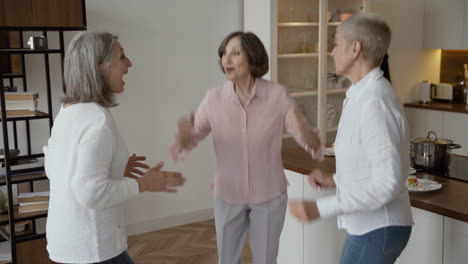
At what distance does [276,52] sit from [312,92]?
598 millimetres

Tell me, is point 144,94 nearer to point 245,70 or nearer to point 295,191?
point 295,191

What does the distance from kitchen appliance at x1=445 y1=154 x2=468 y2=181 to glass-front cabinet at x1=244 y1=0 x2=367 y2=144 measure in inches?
71.7

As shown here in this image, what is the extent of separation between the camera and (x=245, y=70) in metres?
2.32

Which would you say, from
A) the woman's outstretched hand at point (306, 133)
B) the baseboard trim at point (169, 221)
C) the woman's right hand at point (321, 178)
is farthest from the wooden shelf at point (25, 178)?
the woman's right hand at point (321, 178)

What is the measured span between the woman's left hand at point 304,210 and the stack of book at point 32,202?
2.06m

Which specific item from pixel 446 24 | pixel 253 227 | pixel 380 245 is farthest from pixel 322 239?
pixel 446 24

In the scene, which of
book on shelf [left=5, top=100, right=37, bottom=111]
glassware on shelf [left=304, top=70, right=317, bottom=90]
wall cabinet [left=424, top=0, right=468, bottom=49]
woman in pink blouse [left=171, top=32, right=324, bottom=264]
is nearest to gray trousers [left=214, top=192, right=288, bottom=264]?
woman in pink blouse [left=171, top=32, right=324, bottom=264]

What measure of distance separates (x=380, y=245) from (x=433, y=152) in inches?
47.4

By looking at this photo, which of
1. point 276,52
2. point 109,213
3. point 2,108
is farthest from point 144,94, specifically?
point 109,213

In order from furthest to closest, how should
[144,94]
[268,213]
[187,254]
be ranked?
1. [144,94]
2. [187,254]
3. [268,213]

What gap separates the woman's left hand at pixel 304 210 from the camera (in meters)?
1.75

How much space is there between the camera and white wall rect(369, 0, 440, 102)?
17.8 feet

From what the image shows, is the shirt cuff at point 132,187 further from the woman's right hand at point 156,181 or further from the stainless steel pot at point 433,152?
the stainless steel pot at point 433,152

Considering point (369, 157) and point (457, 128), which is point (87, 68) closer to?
point (369, 157)
